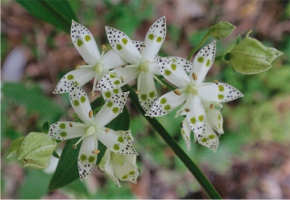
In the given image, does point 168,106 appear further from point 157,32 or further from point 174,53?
point 174,53

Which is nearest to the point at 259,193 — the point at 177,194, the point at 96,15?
the point at 177,194

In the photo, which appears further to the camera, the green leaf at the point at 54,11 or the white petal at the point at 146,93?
the green leaf at the point at 54,11

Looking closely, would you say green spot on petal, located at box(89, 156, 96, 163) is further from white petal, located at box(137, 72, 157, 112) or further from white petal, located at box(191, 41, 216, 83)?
white petal, located at box(191, 41, 216, 83)

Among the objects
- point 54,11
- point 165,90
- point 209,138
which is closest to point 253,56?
point 209,138

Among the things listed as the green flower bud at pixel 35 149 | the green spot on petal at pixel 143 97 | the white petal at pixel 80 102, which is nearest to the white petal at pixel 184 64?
the green spot on petal at pixel 143 97

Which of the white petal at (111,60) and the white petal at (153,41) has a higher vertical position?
the white petal at (153,41)

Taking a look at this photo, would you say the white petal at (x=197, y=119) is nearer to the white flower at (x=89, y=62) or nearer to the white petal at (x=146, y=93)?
the white petal at (x=146, y=93)

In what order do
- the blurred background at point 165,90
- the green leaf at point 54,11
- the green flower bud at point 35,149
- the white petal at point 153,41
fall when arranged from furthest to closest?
the blurred background at point 165,90 < the green leaf at point 54,11 < the white petal at point 153,41 < the green flower bud at point 35,149

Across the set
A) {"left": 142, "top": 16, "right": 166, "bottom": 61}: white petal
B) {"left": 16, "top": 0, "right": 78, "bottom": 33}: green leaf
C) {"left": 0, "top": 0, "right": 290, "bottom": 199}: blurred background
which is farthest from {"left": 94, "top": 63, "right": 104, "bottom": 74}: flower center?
{"left": 0, "top": 0, "right": 290, "bottom": 199}: blurred background

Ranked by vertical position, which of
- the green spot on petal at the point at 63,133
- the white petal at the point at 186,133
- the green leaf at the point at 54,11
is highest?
the green leaf at the point at 54,11
